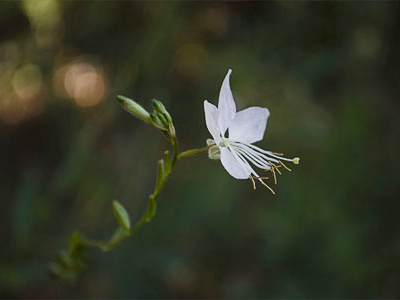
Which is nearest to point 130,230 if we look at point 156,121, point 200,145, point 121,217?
point 121,217

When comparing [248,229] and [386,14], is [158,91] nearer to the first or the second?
[248,229]

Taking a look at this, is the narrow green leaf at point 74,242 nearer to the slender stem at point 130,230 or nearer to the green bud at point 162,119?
the slender stem at point 130,230

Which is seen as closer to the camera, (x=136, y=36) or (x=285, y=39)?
(x=285, y=39)

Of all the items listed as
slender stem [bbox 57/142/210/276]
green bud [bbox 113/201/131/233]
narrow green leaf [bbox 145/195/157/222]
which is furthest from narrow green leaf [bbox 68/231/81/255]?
narrow green leaf [bbox 145/195/157/222]

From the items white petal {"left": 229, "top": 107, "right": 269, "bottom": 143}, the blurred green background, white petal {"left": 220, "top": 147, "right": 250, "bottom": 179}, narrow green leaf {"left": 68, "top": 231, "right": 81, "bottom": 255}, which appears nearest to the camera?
white petal {"left": 220, "top": 147, "right": 250, "bottom": 179}

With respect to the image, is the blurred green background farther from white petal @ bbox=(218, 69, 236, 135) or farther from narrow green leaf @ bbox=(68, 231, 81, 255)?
white petal @ bbox=(218, 69, 236, 135)

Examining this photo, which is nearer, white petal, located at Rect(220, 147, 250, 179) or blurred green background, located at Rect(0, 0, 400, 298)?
white petal, located at Rect(220, 147, 250, 179)

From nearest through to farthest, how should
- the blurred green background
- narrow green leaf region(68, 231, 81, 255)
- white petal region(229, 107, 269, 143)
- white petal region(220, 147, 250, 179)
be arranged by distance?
white petal region(220, 147, 250, 179) → white petal region(229, 107, 269, 143) → narrow green leaf region(68, 231, 81, 255) → the blurred green background

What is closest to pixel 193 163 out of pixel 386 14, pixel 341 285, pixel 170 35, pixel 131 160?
pixel 131 160

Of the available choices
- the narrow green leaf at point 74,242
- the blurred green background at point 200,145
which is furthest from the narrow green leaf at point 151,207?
the blurred green background at point 200,145

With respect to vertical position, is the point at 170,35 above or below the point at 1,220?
above
